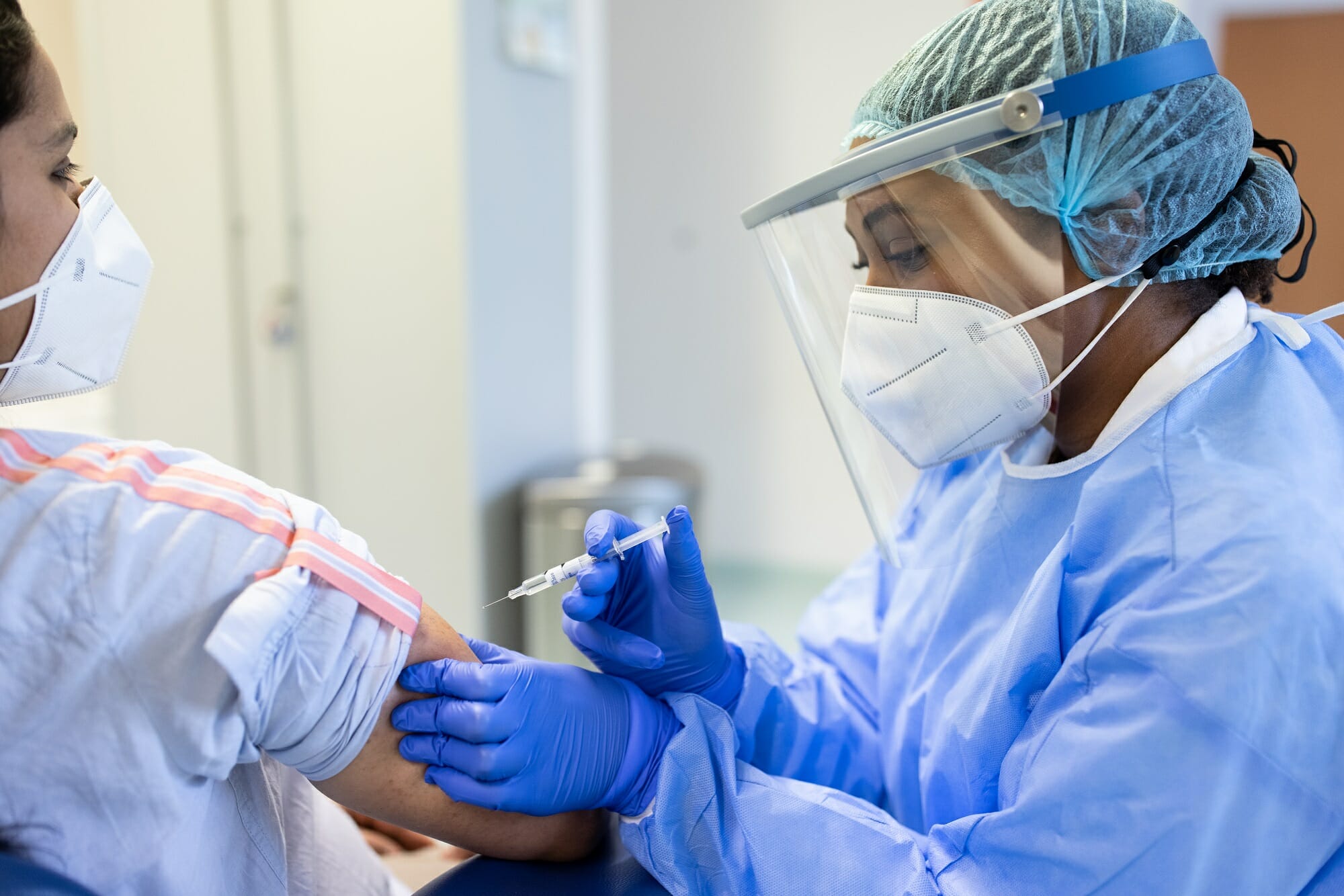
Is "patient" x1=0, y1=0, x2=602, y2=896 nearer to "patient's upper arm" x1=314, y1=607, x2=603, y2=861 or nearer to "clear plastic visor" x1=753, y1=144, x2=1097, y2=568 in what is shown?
"patient's upper arm" x1=314, y1=607, x2=603, y2=861

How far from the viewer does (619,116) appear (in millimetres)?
3908

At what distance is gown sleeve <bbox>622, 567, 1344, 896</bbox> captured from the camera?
0.83 m

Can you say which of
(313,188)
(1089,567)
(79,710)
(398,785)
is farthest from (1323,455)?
(313,188)

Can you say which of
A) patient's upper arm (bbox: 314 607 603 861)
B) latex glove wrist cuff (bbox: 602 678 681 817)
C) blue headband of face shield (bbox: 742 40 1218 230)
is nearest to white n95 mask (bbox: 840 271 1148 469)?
blue headband of face shield (bbox: 742 40 1218 230)

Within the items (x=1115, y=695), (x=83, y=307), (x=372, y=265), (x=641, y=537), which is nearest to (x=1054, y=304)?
(x=1115, y=695)

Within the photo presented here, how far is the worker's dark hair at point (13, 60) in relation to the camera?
794mm

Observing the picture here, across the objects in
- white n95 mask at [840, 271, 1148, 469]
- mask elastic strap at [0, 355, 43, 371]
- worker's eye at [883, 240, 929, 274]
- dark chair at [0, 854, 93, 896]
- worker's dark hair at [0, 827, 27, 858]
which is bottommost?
worker's dark hair at [0, 827, 27, 858]

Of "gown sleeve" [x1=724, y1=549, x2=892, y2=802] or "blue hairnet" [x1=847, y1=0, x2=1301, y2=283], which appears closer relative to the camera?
"blue hairnet" [x1=847, y1=0, x2=1301, y2=283]

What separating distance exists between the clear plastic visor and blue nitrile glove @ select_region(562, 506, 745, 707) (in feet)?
0.92

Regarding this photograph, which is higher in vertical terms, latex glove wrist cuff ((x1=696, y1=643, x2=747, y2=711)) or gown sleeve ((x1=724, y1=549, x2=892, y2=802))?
latex glove wrist cuff ((x1=696, y1=643, x2=747, y2=711))

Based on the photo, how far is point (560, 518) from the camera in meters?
2.53

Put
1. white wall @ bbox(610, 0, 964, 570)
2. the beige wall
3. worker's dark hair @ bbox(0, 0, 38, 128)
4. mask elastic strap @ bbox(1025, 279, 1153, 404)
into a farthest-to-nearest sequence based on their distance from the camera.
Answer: white wall @ bbox(610, 0, 964, 570) → the beige wall → mask elastic strap @ bbox(1025, 279, 1153, 404) → worker's dark hair @ bbox(0, 0, 38, 128)

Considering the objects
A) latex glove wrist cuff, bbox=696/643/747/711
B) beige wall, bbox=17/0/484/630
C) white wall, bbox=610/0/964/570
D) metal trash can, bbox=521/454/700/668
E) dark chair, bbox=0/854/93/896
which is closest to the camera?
dark chair, bbox=0/854/93/896

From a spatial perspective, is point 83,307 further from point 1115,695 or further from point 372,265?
point 372,265
